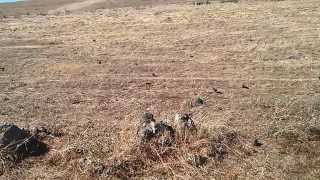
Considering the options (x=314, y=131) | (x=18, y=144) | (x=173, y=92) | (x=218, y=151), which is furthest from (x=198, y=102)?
(x=18, y=144)

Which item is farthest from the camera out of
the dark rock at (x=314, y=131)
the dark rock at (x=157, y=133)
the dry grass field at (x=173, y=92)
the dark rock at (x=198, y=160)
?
the dark rock at (x=314, y=131)

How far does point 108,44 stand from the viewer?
1788cm

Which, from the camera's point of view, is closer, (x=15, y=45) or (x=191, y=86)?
(x=191, y=86)

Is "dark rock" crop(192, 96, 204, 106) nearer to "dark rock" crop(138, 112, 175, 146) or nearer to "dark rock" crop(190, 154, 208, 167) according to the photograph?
"dark rock" crop(138, 112, 175, 146)

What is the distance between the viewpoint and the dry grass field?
7184 millimetres

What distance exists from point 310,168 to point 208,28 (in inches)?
516

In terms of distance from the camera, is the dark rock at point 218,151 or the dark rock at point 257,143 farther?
the dark rock at point 257,143

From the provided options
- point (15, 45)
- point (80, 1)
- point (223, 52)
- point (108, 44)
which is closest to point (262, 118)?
point (223, 52)

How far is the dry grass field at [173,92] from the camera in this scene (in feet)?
23.6

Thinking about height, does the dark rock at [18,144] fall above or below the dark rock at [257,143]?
above

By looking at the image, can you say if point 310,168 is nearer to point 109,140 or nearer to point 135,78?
point 109,140

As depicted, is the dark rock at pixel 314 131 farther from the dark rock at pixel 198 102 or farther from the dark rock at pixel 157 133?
the dark rock at pixel 198 102

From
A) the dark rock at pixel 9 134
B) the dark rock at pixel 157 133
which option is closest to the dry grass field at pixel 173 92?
the dark rock at pixel 157 133

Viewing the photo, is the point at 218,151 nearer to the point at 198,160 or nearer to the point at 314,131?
the point at 198,160
